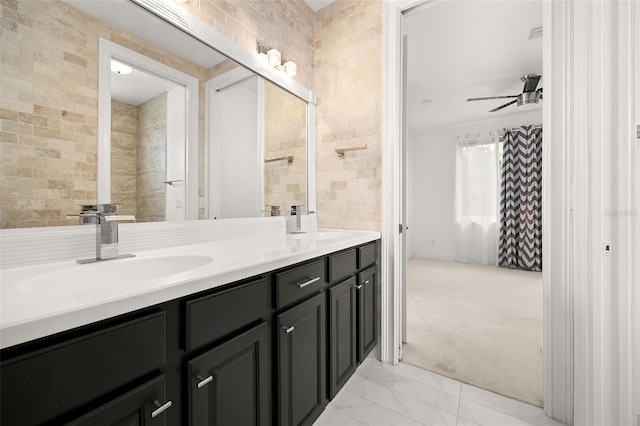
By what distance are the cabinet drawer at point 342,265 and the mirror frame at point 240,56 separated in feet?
2.60

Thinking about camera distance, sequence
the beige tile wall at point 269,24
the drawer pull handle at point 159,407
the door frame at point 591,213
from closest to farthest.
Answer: the drawer pull handle at point 159,407, the door frame at point 591,213, the beige tile wall at point 269,24

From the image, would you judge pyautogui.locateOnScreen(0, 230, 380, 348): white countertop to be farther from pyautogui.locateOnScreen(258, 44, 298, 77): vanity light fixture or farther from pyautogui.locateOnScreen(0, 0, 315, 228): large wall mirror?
pyautogui.locateOnScreen(258, 44, 298, 77): vanity light fixture

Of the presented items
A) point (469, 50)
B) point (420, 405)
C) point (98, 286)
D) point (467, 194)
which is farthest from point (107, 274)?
point (467, 194)

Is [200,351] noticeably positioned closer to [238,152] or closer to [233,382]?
[233,382]

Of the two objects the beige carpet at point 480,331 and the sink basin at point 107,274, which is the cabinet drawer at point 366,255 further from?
the sink basin at point 107,274

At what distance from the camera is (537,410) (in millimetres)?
1513

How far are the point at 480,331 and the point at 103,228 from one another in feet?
9.16

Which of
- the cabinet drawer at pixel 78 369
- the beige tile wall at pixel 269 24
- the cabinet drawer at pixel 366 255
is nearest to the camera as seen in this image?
the cabinet drawer at pixel 78 369

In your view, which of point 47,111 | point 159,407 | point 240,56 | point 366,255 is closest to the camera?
point 159,407

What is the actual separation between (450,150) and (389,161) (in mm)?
4307

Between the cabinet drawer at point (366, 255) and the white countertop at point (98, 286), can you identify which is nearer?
the white countertop at point (98, 286)

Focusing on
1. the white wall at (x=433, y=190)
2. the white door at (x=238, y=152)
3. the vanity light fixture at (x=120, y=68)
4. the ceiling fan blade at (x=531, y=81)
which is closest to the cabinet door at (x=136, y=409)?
the white door at (x=238, y=152)

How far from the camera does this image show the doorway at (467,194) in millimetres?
2088

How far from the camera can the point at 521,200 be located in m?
4.87
